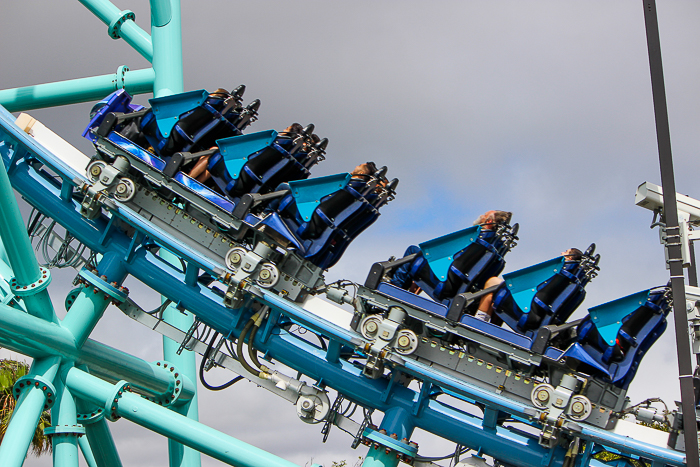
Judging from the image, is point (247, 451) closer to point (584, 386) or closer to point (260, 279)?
point (260, 279)

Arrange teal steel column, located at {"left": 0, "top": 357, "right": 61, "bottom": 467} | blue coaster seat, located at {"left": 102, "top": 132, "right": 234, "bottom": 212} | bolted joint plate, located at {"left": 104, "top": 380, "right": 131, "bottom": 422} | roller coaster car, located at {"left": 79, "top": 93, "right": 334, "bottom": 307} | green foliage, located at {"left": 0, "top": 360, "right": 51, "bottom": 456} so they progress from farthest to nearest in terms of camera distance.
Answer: green foliage, located at {"left": 0, "top": 360, "right": 51, "bottom": 456}, blue coaster seat, located at {"left": 102, "top": 132, "right": 234, "bottom": 212}, roller coaster car, located at {"left": 79, "top": 93, "right": 334, "bottom": 307}, bolted joint plate, located at {"left": 104, "top": 380, "right": 131, "bottom": 422}, teal steel column, located at {"left": 0, "top": 357, "right": 61, "bottom": 467}

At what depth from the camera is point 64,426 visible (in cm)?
570

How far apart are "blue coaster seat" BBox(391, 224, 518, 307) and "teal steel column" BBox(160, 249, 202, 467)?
2164 millimetres

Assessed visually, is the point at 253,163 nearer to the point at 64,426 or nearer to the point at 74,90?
the point at 64,426

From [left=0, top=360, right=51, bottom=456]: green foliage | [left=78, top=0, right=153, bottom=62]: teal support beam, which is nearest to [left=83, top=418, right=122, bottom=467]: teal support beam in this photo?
[left=78, top=0, right=153, bottom=62]: teal support beam

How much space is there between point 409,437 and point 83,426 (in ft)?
7.78

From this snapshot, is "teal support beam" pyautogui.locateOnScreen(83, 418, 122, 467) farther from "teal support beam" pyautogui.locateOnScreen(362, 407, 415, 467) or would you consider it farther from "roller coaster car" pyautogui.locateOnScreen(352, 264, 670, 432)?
"roller coaster car" pyautogui.locateOnScreen(352, 264, 670, 432)

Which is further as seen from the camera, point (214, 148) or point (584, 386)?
point (214, 148)

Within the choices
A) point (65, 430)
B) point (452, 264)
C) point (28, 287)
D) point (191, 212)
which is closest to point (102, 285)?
point (28, 287)

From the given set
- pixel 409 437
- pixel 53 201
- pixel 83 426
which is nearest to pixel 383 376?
pixel 409 437

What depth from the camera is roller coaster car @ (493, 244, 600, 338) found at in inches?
219

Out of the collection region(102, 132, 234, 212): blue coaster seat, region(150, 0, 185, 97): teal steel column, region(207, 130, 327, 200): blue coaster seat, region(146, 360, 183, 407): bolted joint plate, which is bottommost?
region(146, 360, 183, 407): bolted joint plate

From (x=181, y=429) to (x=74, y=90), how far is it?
13.6 feet

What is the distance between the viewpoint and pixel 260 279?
5797mm
